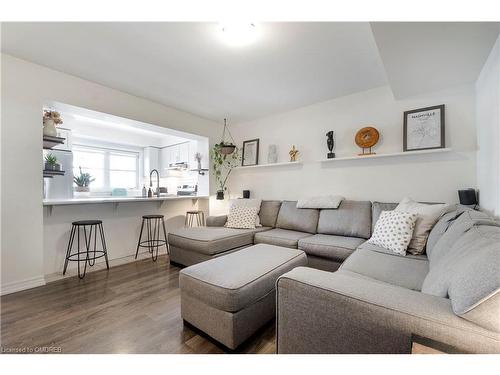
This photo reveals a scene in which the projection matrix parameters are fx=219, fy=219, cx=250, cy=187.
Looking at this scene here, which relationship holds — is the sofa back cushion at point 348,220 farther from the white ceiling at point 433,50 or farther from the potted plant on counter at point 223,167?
the potted plant on counter at point 223,167

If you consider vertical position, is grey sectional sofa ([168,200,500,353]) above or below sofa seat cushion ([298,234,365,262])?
above

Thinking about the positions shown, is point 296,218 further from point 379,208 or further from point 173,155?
point 173,155

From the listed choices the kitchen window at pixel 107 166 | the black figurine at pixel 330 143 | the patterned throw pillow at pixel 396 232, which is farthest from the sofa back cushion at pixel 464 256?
the kitchen window at pixel 107 166

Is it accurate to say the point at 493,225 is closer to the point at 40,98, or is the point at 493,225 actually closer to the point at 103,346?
the point at 103,346

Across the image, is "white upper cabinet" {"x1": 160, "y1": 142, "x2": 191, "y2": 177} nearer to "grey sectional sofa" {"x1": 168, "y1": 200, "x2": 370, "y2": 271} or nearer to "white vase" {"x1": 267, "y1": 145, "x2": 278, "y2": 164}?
"white vase" {"x1": 267, "y1": 145, "x2": 278, "y2": 164}

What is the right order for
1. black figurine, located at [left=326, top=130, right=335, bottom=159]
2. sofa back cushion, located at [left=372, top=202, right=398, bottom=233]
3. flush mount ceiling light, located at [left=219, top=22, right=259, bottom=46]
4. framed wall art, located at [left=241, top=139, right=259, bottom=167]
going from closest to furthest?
flush mount ceiling light, located at [left=219, top=22, right=259, bottom=46] → sofa back cushion, located at [left=372, top=202, right=398, bottom=233] → black figurine, located at [left=326, top=130, right=335, bottom=159] → framed wall art, located at [left=241, top=139, right=259, bottom=167]

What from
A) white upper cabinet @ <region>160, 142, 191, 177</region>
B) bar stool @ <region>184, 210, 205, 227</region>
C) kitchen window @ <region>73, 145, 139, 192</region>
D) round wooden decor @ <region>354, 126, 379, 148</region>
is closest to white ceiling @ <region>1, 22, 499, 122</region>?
round wooden decor @ <region>354, 126, 379, 148</region>

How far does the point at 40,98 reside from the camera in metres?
2.33

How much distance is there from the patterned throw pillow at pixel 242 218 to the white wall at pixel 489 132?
2.45m

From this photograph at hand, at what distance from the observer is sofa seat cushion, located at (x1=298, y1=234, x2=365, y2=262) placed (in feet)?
7.26

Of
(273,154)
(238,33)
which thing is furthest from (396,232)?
(273,154)

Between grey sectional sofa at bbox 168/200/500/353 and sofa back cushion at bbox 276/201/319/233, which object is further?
sofa back cushion at bbox 276/201/319/233

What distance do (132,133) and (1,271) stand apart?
419 centimetres

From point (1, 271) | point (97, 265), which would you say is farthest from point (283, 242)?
point (1, 271)
